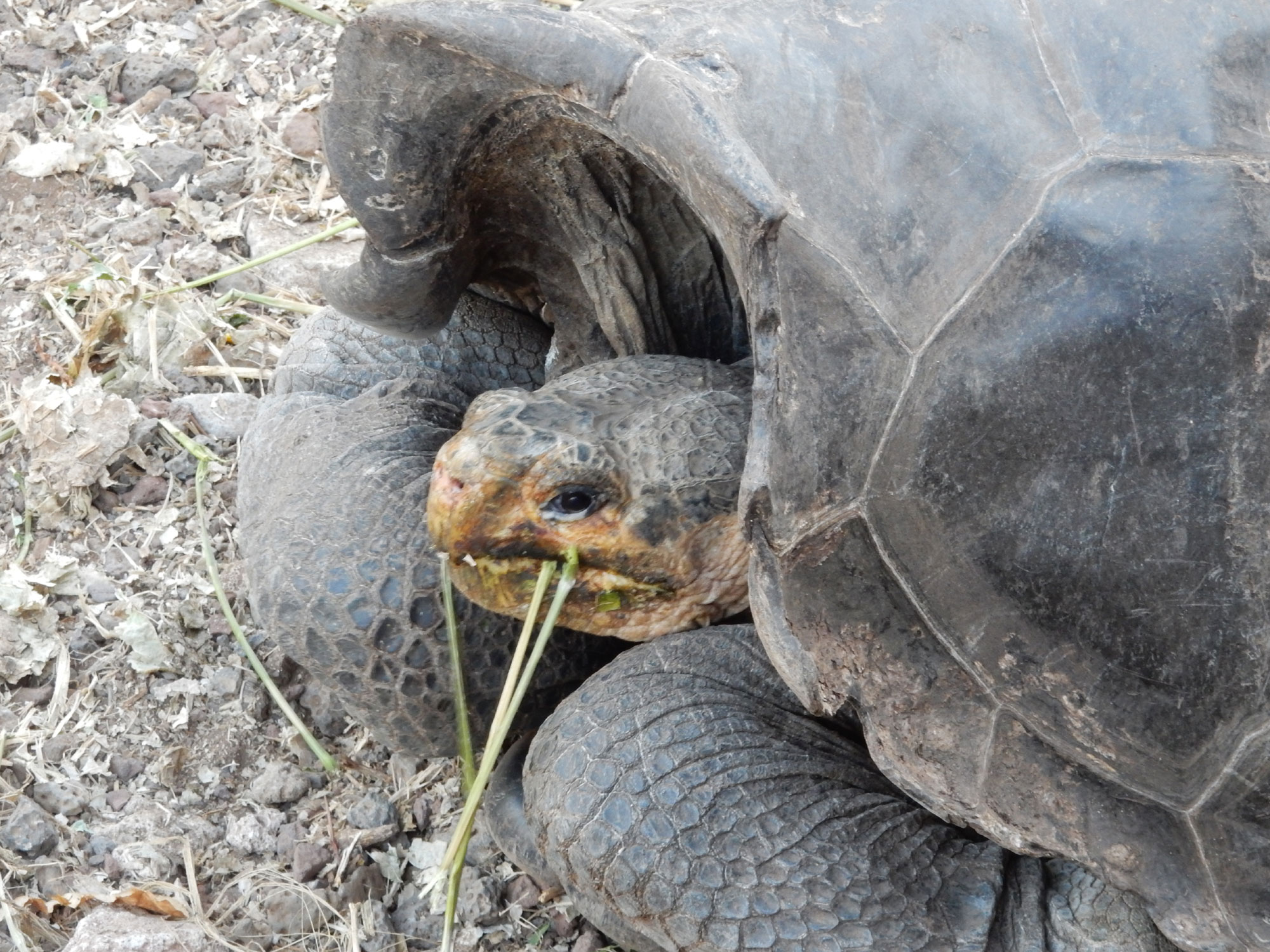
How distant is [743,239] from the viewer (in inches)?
57.7

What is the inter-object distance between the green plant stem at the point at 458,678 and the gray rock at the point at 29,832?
706mm

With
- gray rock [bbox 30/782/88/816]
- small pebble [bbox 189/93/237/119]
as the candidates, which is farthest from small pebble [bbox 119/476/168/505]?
small pebble [bbox 189/93/237/119]

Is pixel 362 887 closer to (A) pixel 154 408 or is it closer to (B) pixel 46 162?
(A) pixel 154 408

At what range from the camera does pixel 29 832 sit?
2.30 m

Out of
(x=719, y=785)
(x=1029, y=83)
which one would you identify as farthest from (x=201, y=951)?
(x=1029, y=83)

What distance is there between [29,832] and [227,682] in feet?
1.40

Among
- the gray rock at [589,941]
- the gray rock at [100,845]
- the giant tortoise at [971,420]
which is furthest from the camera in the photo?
the gray rock at [100,845]

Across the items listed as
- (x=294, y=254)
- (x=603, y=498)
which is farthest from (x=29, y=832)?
(x=294, y=254)

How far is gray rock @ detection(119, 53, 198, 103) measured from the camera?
12.6ft

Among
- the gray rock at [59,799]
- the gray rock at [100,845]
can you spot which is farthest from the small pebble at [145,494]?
the gray rock at [100,845]

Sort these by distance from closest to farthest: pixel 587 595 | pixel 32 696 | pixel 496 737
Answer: pixel 587 595 < pixel 496 737 < pixel 32 696

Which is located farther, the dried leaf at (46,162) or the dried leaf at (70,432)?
the dried leaf at (46,162)

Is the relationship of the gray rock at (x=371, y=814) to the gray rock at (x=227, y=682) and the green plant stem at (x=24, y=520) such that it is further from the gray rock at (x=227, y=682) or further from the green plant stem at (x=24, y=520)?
the green plant stem at (x=24, y=520)

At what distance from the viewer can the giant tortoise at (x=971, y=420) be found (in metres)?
1.44
